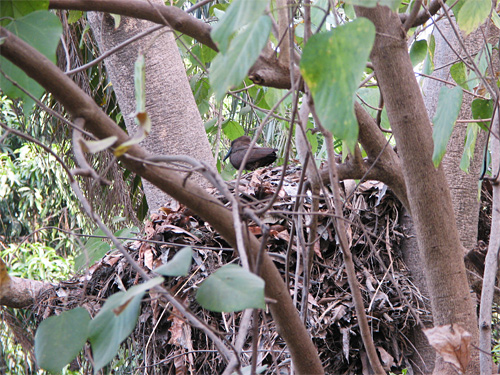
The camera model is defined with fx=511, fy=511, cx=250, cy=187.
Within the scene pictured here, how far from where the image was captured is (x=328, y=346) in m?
1.58

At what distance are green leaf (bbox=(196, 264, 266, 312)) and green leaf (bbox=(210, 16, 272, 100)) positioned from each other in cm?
18

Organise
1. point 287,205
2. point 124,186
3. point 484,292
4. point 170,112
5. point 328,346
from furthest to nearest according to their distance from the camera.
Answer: point 124,186 → point 170,112 → point 287,205 → point 328,346 → point 484,292

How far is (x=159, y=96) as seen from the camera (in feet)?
6.95

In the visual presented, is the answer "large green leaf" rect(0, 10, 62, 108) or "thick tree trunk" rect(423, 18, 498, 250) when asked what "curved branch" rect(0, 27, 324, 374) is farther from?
"thick tree trunk" rect(423, 18, 498, 250)

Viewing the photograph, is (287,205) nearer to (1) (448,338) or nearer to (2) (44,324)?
(1) (448,338)

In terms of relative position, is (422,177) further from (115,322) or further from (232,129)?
(232,129)

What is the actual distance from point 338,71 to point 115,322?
0.33m

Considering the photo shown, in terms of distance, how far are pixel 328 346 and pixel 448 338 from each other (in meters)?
0.83

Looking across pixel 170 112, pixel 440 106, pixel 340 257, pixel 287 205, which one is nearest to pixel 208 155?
pixel 170 112

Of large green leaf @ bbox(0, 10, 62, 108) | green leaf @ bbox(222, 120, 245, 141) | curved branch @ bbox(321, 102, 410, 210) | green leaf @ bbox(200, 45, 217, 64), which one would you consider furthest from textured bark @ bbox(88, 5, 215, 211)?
large green leaf @ bbox(0, 10, 62, 108)

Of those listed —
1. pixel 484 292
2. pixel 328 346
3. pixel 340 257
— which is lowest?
pixel 328 346

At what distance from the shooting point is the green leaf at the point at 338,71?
0.46 meters

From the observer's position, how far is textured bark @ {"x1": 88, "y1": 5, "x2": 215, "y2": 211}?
6.89ft

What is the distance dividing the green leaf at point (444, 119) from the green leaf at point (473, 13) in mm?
376
